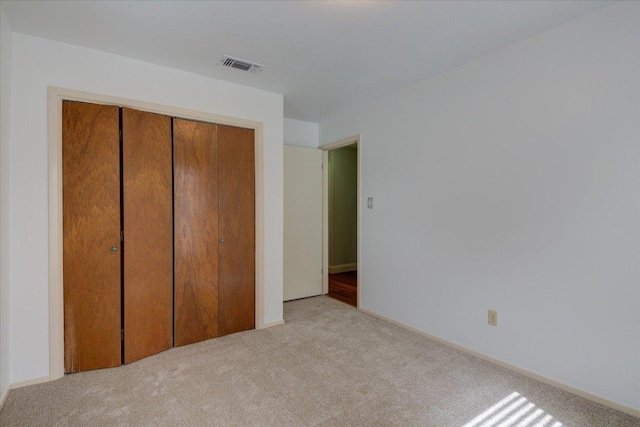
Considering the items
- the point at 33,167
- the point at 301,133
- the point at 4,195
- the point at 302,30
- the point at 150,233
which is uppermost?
the point at 302,30

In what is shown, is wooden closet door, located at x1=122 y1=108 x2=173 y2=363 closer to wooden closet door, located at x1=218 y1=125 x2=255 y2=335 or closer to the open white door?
wooden closet door, located at x1=218 y1=125 x2=255 y2=335

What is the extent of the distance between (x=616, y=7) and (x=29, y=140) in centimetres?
379

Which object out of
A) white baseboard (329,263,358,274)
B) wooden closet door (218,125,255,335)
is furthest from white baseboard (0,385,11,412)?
white baseboard (329,263,358,274)

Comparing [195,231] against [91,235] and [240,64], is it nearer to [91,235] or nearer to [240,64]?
[91,235]

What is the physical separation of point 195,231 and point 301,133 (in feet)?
7.03

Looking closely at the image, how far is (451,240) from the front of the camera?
9.16ft

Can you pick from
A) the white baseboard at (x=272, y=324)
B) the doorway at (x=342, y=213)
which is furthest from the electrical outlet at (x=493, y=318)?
the doorway at (x=342, y=213)

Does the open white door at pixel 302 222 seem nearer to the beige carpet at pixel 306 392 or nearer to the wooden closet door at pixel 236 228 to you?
the wooden closet door at pixel 236 228

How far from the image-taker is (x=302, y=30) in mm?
2113

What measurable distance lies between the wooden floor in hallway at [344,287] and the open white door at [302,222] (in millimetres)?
311

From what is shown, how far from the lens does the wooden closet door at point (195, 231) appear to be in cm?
274

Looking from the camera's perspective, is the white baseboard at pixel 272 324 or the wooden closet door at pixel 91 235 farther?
the white baseboard at pixel 272 324

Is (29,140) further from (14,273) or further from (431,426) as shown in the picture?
(431,426)

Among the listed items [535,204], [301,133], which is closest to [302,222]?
[301,133]
